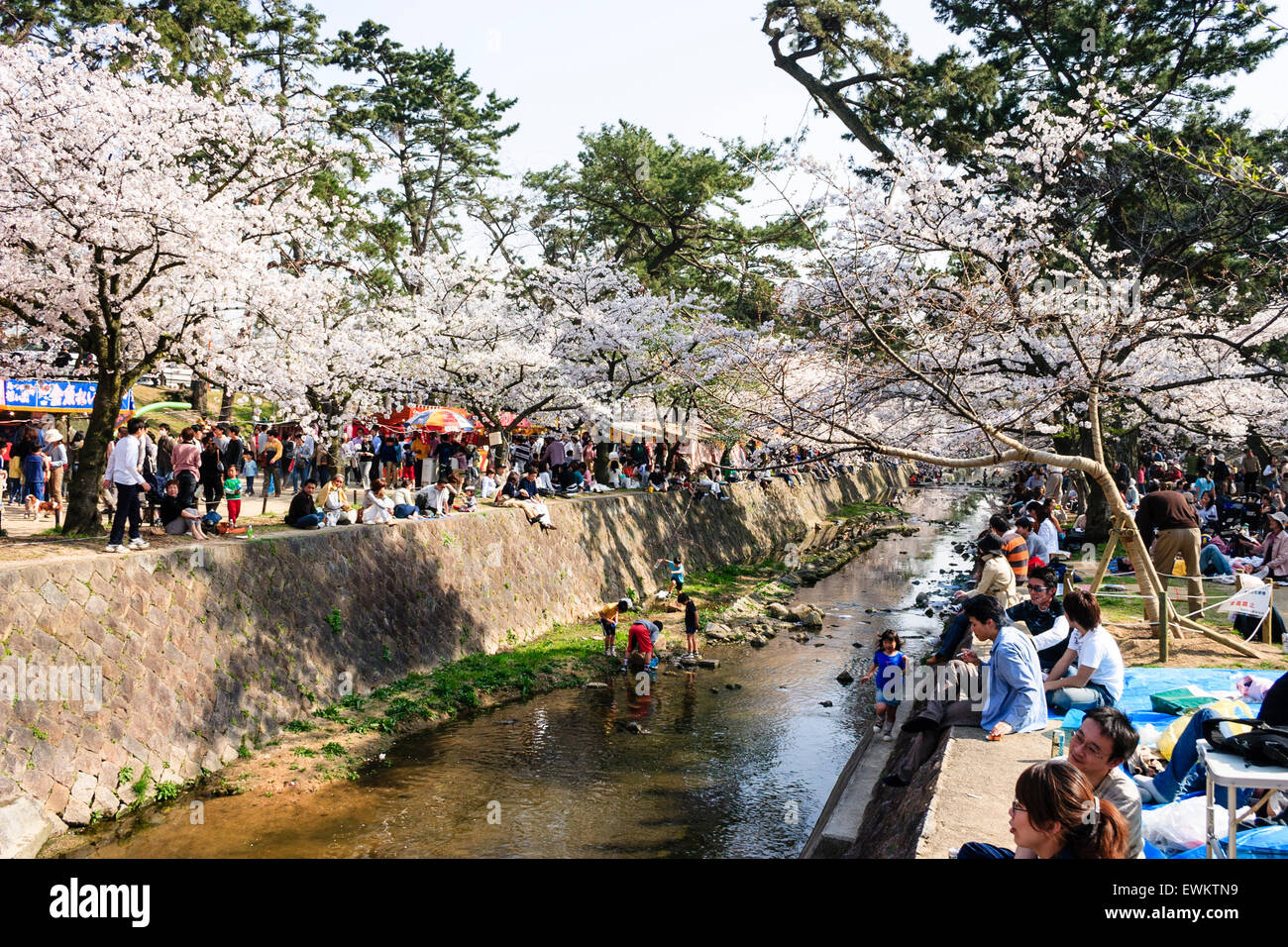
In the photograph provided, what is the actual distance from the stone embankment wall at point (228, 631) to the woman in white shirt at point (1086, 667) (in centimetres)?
1007

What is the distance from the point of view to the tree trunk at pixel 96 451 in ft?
43.0

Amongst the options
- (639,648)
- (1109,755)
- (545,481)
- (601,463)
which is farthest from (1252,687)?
(601,463)

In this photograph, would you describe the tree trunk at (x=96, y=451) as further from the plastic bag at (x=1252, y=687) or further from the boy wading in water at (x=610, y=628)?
the plastic bag at (x=1252, y=687)

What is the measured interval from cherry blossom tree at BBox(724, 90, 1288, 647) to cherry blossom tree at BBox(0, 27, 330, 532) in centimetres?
874

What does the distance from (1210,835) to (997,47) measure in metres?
19.4

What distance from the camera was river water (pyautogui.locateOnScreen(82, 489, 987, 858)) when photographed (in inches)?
380

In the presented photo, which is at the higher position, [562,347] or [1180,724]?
A: [562,347]

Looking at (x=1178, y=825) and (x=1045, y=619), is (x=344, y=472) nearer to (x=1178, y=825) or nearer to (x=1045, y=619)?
(x=1045, y=619)

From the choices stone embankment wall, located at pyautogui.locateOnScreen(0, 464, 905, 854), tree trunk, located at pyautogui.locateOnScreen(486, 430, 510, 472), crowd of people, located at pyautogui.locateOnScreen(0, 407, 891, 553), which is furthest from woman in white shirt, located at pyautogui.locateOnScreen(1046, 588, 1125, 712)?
tree trunk, located at pyautogui.locateOnScreen(486, 430, 510, 472)

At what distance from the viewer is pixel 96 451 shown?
43.4 feet

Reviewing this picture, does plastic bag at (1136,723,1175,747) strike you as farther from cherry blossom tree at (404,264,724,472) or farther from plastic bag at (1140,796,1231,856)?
cherry blossom tree at (404,264,724,472)

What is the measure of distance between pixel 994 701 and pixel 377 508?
1164cm

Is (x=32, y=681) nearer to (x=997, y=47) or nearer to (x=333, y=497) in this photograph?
(x=333, y=497)
